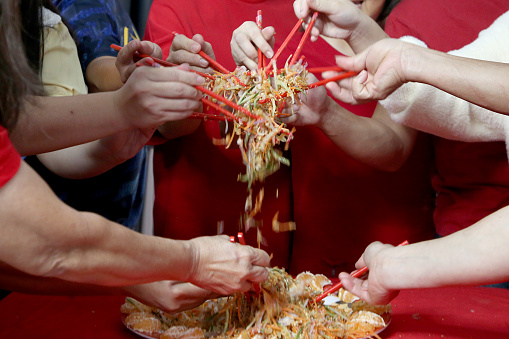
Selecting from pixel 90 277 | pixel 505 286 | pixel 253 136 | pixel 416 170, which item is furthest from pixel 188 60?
pixel 505 286

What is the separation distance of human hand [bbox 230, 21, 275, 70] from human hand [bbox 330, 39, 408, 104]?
0.22m

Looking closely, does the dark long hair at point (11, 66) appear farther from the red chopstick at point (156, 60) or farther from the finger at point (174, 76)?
the red chopstick at point (156, 60)

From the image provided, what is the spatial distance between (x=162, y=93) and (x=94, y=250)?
21.1 inches

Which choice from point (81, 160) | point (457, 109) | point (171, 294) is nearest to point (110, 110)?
point (81, 160)

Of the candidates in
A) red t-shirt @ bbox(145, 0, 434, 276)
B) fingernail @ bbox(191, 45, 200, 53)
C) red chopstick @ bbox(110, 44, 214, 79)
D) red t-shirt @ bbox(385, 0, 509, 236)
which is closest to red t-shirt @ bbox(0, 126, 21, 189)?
red chopstick @ bbox(110, 44, 214, 79)

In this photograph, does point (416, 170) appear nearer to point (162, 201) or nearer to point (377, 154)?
point (377, 154)

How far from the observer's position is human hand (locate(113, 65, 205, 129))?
139cm

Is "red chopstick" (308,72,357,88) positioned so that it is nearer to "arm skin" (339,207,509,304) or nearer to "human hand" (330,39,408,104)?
"human hand" (330,39,408,104)

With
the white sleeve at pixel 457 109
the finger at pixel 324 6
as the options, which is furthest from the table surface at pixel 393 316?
the finger at pixel 324 6

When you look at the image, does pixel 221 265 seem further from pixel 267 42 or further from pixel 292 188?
pixel 292 188

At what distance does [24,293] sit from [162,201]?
77cm

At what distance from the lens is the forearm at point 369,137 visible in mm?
1818

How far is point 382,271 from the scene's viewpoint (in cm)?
122

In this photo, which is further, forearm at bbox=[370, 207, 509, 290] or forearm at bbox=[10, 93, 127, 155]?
forearm at bbox=[10, 93, 127, 155]
